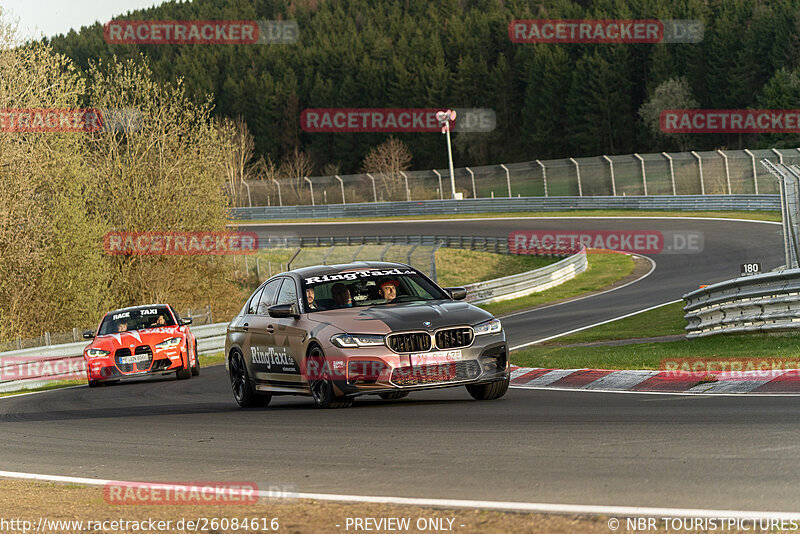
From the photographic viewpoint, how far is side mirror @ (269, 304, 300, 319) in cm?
1171

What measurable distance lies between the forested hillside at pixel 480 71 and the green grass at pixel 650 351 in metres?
66.2

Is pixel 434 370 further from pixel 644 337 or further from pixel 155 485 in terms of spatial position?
pixel 644 337

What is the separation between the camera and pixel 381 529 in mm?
5582

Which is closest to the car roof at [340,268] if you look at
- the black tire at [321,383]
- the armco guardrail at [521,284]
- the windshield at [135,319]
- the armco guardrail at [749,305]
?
the black tire at [321,383]

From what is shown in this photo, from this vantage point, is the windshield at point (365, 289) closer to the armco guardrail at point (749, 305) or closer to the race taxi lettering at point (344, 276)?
the race taxi lettering at point (344, 276)

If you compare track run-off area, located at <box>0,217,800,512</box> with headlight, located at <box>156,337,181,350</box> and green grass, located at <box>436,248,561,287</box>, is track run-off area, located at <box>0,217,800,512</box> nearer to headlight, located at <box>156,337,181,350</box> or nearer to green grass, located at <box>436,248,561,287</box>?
headlight, located at <box>156,337,181,350</box>

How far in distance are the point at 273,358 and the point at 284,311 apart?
0.79 m

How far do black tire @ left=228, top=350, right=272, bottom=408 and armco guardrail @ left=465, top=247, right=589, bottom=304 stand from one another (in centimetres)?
2295

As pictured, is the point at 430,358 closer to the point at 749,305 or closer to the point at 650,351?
the point at 650,351

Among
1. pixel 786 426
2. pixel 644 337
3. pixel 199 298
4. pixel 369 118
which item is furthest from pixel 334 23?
pixel 786 426

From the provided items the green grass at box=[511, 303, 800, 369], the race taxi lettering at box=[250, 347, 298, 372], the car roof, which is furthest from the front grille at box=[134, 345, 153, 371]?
the car roof

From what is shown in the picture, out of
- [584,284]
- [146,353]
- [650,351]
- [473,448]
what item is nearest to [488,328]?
[473,448]

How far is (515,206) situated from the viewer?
6369 centimetres

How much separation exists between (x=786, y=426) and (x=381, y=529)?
152 inches
